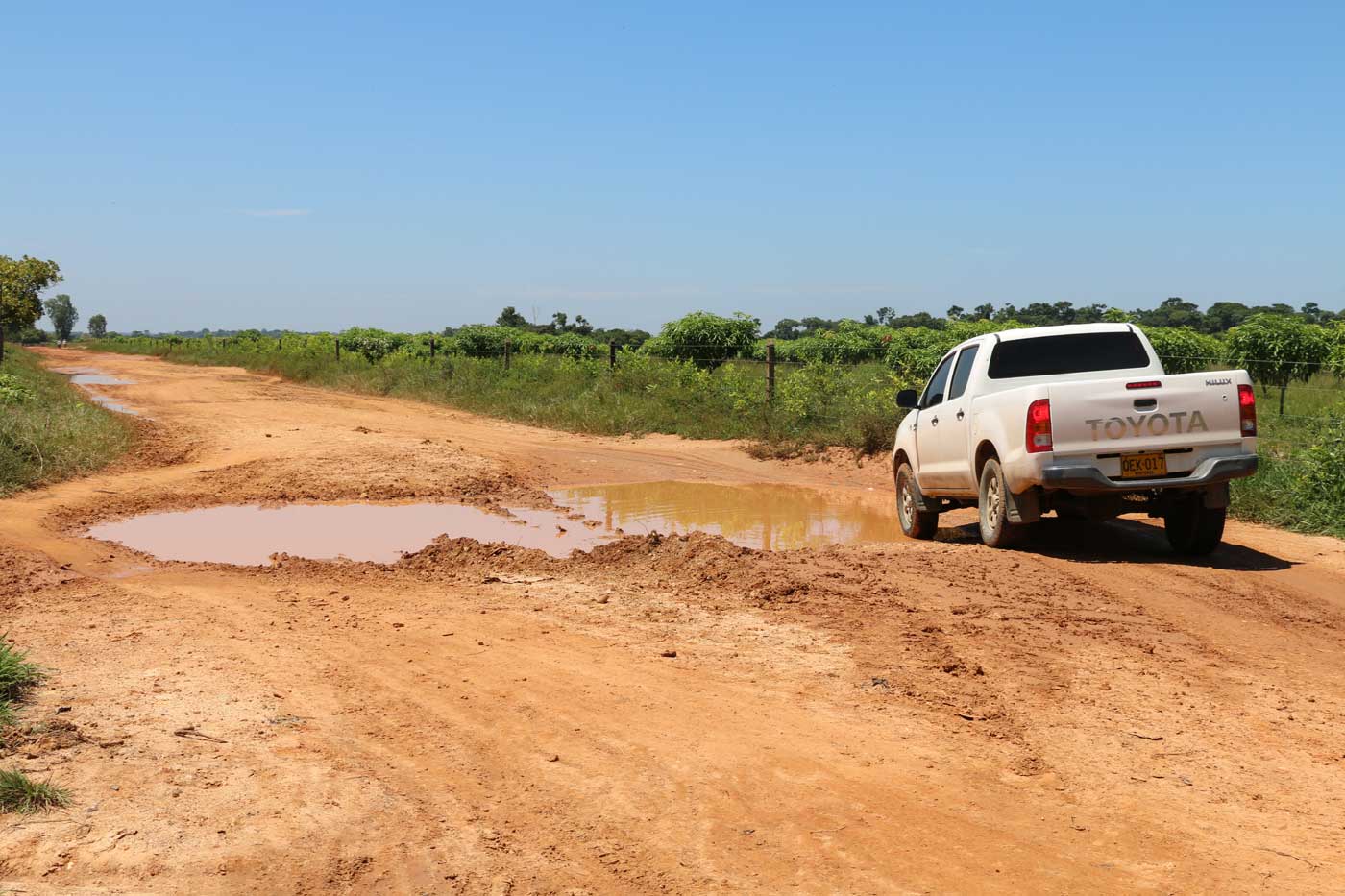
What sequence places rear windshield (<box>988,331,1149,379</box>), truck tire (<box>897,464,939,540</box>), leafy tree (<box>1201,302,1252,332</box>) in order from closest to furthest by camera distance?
rear windshield (<box>988,331,1149,379</box>)
truck tire (<box>897,464,939,540</box>)
leafy tree (<box>1201,302,1252,332</box>)

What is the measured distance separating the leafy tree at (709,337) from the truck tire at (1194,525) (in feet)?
73.4

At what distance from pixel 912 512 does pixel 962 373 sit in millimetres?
1693

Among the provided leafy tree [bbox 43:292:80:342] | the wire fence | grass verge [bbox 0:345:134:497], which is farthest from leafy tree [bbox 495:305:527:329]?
leafy tree [bbox 43:292:80:342]

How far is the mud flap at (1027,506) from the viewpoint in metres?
9.38

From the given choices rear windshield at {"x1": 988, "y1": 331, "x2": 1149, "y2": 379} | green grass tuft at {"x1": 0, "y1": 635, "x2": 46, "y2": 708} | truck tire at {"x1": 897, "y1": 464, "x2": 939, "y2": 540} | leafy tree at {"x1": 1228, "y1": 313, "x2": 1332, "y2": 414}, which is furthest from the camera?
leafy tree at {"x1": 1228, "y1": 313, "x2": 1332, "y2": 414}

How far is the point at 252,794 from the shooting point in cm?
448

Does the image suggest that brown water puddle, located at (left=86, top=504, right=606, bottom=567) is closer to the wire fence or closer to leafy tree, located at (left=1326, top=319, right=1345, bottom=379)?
the wire fence

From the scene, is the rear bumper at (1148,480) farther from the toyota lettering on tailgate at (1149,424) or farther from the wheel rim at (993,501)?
the wheel rim at (993,501)

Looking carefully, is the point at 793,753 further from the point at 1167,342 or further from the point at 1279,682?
the point at 1167,342

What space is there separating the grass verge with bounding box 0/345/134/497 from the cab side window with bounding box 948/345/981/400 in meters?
10.9

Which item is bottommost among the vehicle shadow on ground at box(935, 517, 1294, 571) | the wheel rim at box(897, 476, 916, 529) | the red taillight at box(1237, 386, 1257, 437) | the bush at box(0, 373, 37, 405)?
the vehicle shadow on ground at box(935, 517, 1294, 571)

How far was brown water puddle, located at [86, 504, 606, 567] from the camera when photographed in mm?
10945

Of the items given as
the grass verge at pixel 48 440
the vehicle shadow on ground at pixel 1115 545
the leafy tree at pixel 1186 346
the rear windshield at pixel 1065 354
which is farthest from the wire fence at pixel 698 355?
the grass verge at pixel 48 440

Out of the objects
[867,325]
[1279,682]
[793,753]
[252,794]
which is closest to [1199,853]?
[793,753]
